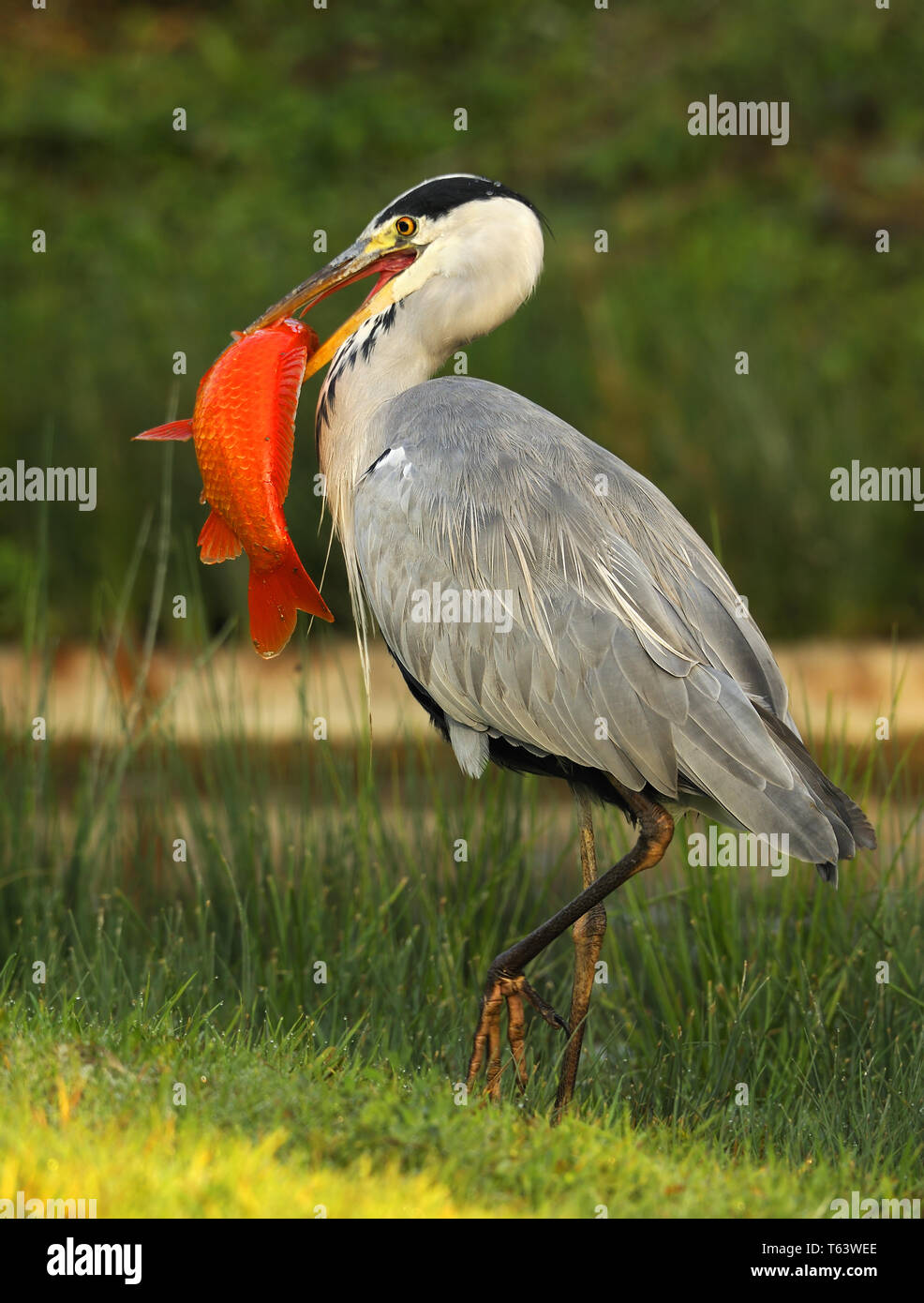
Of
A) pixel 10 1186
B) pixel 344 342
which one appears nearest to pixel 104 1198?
pixel 10 1186

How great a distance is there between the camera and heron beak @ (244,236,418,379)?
4828mm

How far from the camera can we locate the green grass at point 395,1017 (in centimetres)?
330

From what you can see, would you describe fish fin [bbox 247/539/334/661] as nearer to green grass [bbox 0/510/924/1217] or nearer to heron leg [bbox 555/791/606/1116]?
green grass [bbox 0/510/924/1217]

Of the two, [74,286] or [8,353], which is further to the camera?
[74,286]

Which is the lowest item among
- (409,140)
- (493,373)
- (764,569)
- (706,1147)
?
(706,1147)

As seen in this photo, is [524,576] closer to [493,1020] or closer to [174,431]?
[174,431]

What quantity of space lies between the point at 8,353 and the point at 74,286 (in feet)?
9.57

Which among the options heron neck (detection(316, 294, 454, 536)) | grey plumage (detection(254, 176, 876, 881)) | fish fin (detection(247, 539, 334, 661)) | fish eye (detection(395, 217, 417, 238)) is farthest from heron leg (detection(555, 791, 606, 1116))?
fish eye (detection(395, 217, 417, 238))

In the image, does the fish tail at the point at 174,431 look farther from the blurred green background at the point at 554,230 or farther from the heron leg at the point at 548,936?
the blurred green background at the point at 554,230

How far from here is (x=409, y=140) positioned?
16.1 metres

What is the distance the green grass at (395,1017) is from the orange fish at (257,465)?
74 cm

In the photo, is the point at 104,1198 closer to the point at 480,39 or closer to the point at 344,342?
the point at 344,342

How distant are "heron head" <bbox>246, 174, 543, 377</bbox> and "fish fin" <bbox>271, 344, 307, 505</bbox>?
28cm

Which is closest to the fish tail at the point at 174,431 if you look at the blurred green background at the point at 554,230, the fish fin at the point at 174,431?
the fish fin at the point at 174,431
